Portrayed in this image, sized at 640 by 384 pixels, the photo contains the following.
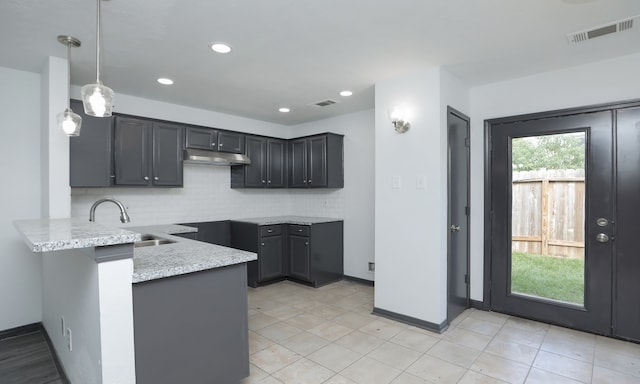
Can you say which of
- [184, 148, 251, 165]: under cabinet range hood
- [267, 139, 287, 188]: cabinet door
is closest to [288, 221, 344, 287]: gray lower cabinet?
→ [267, 139, 287, 188]: cabinet door

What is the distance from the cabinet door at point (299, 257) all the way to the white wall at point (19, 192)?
2.89 metres

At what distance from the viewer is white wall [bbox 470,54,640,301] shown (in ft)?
9.73

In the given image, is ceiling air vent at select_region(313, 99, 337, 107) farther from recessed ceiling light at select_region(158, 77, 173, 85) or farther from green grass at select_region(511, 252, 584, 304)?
green grass at select_region(511, 252, 584, 304)

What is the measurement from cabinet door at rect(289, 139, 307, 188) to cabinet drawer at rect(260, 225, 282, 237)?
2.69ft

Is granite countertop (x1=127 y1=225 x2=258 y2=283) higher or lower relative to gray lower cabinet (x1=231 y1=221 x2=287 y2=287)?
higher

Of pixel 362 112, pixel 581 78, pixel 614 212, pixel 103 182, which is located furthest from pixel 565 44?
pixel 103 182

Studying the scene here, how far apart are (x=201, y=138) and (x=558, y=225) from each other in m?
4.30

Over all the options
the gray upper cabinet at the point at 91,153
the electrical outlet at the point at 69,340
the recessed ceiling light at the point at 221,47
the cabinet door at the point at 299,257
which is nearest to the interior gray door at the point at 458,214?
the cabinet door at the point at 299,257

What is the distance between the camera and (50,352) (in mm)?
2830

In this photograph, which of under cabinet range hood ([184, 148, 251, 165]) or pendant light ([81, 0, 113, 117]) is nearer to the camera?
pendant light ([81, 0, 113, 117])

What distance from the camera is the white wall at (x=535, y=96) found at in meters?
2.96

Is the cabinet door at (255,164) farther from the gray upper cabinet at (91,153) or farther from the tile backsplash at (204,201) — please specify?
the gray upper cabinet at (91,153)

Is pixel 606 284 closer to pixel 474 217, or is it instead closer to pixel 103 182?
pixel 474 217

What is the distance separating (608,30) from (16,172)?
17.2ft
